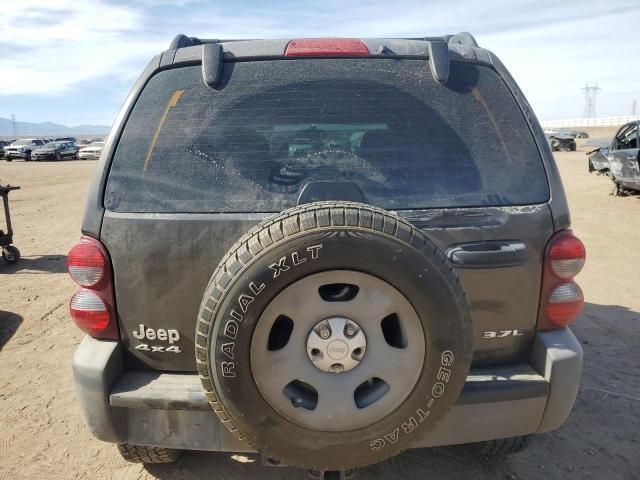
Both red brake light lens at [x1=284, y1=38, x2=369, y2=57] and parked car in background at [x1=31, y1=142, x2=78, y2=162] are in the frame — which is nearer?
red brake light lens at [x1=284, y1=38, x2=369, y2=57]

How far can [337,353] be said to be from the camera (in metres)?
1.74

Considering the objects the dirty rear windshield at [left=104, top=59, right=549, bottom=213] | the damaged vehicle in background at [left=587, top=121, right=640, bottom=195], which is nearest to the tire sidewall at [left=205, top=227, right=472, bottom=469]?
the dirty rear windshield at [left=104, top=59, right=549, bottom=213]

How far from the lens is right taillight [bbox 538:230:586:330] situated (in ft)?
6.81

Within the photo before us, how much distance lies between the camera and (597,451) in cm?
284

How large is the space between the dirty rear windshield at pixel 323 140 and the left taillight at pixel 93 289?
211mm

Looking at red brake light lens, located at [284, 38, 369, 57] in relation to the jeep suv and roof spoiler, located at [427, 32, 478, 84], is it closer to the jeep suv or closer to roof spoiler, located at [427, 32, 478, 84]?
the jeep suv

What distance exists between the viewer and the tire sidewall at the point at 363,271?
1663mm

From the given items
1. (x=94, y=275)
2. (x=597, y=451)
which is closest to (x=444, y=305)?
(x=94, y=275)

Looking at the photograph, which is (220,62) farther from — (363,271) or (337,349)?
(337,349)

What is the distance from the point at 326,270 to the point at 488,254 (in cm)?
76

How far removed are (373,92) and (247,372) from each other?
1.33 m

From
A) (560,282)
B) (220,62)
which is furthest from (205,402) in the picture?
(560,282)

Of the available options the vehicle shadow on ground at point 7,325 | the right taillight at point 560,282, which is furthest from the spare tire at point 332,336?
the vehicle shadow on ground at point 7,325

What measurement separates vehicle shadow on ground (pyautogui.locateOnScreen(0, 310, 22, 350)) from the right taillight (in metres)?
4.55
